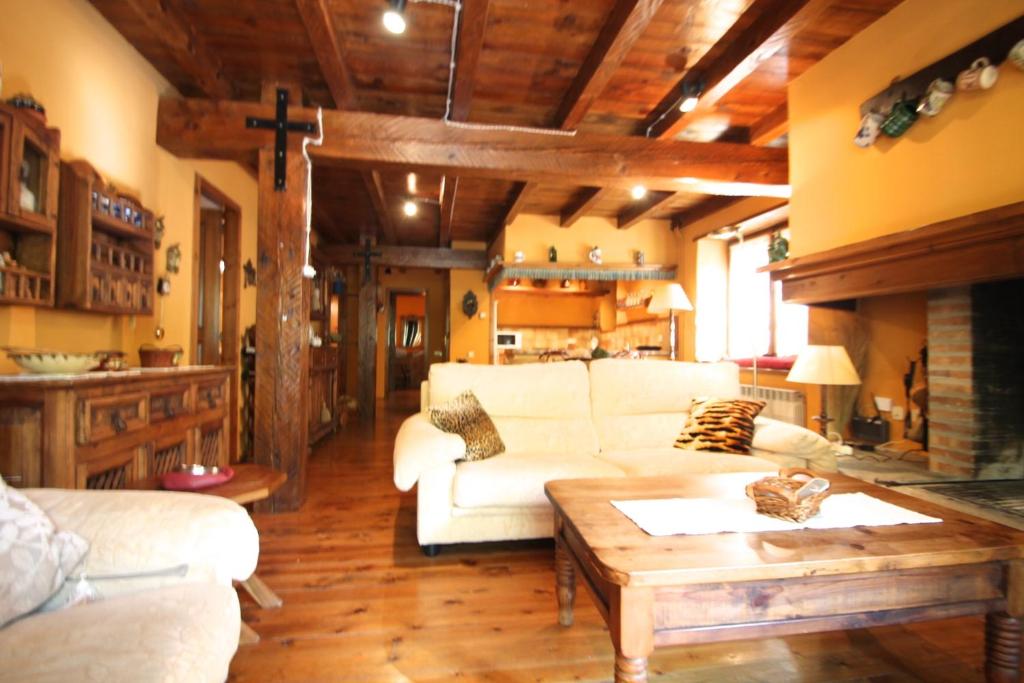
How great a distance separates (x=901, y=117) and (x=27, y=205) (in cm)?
408

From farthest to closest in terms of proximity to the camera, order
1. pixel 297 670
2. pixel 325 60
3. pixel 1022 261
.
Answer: pixel 325 60 < pixel 1022 261 < pixel 297 670

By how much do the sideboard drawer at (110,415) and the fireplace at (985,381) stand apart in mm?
3923

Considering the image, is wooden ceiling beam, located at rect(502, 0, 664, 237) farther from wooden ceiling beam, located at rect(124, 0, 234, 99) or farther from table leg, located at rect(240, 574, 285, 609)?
table leg, located at rect(240, 574, 285, 609)

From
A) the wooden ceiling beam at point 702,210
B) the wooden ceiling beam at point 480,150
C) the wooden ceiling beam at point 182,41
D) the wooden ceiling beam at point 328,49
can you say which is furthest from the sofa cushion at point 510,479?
the wooden ceiling beam at point 702,210

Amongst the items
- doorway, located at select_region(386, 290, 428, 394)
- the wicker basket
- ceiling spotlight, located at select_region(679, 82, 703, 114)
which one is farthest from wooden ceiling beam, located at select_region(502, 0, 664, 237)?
doorway, located at select_region(386, 290, 428, 394)

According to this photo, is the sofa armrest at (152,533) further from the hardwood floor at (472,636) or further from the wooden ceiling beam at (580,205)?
the wooden ceiling beam at (580,205)

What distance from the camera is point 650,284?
636cm

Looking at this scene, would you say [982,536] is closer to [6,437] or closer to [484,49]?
[6,437]

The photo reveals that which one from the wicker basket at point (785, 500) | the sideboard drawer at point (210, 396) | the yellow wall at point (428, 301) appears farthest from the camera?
the yellow wall at point (428, 301)

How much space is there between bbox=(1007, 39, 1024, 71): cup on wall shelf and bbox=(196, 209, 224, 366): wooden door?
504 centimetres

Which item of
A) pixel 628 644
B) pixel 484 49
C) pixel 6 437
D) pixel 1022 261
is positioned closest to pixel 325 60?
pixel 484 49

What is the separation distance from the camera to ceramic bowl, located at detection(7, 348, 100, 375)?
1.59 meters

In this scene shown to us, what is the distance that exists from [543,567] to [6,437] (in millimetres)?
2033

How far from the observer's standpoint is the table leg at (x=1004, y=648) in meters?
1.17
